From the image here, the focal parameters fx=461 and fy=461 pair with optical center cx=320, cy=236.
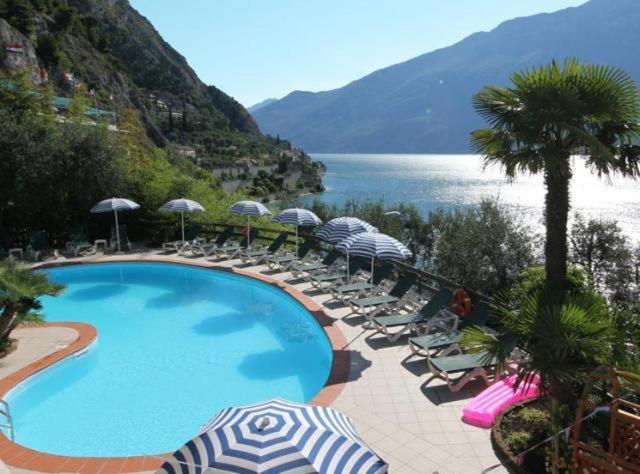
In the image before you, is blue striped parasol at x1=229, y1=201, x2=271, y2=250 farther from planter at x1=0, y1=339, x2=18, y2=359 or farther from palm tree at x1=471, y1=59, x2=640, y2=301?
palm tree at x1=471, y1=59, x2=640, y2=301

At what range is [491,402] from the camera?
5789 mm

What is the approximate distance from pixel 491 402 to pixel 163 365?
573 centimetres

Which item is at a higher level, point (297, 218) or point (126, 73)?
point (126, 73)

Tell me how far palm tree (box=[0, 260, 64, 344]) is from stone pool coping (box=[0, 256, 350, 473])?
788mm

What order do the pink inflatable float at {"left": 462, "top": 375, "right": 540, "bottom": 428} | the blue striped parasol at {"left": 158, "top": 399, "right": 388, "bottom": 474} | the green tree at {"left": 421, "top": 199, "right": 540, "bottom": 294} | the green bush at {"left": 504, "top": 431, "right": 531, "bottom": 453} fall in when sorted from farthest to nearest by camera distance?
1. the green tree at {"left": 421, "top": 199, "right": 540, "bottom": 294}
2. the pink inflatable float at {"left": 462, "top": 375, "right": 540, "bottom": 428}
3. the green bush at {"left": 504, "top": 431, "right": 531, "bottom": 453}
4. the blue striped parasol at {"left": 158, "top": 399, "right": 388, "bottom": 474}

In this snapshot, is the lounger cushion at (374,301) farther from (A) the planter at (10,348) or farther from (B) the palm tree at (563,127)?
(A) the planter at (10,348)

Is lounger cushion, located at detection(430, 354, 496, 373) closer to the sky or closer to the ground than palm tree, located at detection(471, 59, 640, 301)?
closer to the ground

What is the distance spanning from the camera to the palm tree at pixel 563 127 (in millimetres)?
4852

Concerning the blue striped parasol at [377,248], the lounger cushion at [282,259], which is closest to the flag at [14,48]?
the lounger cushion at [282,259]

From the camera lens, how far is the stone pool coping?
4953mm

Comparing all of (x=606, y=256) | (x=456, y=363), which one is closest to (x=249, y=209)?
(x=456, y=363)

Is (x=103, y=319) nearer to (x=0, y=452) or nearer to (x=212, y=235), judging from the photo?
(x=0, y=452)

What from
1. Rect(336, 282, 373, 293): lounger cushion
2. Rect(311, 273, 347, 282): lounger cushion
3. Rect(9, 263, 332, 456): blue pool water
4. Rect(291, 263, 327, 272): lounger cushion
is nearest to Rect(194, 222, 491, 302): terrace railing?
Rect(291, 263, 327, 272): lounger cushion

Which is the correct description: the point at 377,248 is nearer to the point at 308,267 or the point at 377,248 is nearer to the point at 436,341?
the point at 436,341
